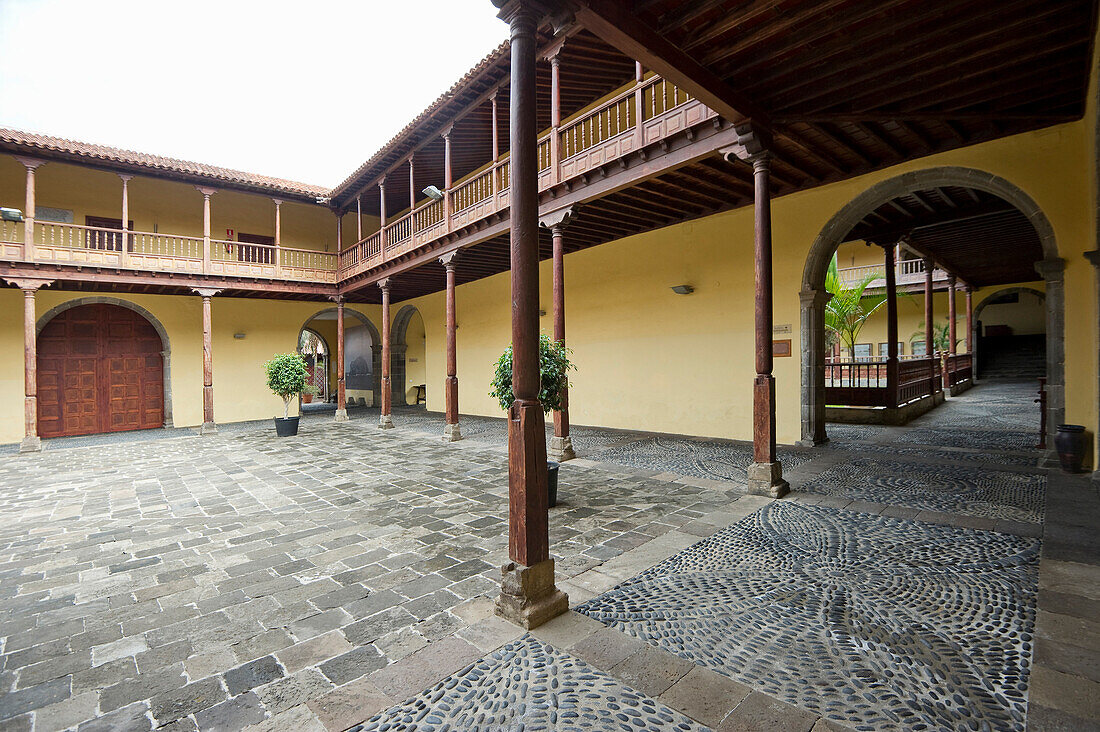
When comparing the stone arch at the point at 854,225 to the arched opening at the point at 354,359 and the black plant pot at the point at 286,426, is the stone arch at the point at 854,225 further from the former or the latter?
the arched opening at the point at 354,359

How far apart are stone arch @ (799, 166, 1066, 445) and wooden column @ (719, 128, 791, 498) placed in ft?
9.13

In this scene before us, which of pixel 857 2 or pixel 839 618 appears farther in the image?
pixel 857 2

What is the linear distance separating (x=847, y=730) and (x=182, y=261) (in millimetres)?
15196

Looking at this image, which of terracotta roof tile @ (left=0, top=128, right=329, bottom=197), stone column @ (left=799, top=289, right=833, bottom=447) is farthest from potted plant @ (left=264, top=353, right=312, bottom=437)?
stone column @ (left=799, top=289, right=833, bottom=447)

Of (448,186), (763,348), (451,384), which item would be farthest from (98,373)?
(763,348)

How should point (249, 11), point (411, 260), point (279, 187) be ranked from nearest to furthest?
point (411, 260)
point (279, 187)
point (249, 11)

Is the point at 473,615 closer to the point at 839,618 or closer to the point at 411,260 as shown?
the point at 839,618

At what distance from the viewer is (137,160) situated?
11719 mm

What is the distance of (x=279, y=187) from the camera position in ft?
45.8

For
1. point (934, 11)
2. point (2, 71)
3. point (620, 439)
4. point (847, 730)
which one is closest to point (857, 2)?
point (934, 11)

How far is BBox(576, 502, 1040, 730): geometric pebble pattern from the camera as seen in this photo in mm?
2127

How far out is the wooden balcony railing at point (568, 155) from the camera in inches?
256

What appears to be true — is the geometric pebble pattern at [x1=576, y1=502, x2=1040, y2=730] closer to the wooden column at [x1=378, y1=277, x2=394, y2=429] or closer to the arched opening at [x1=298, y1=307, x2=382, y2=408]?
the wooden column at [x1=378, y1=277, x2=394, y2=429]

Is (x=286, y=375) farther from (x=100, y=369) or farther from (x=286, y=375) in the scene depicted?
(x=100, y=369)
